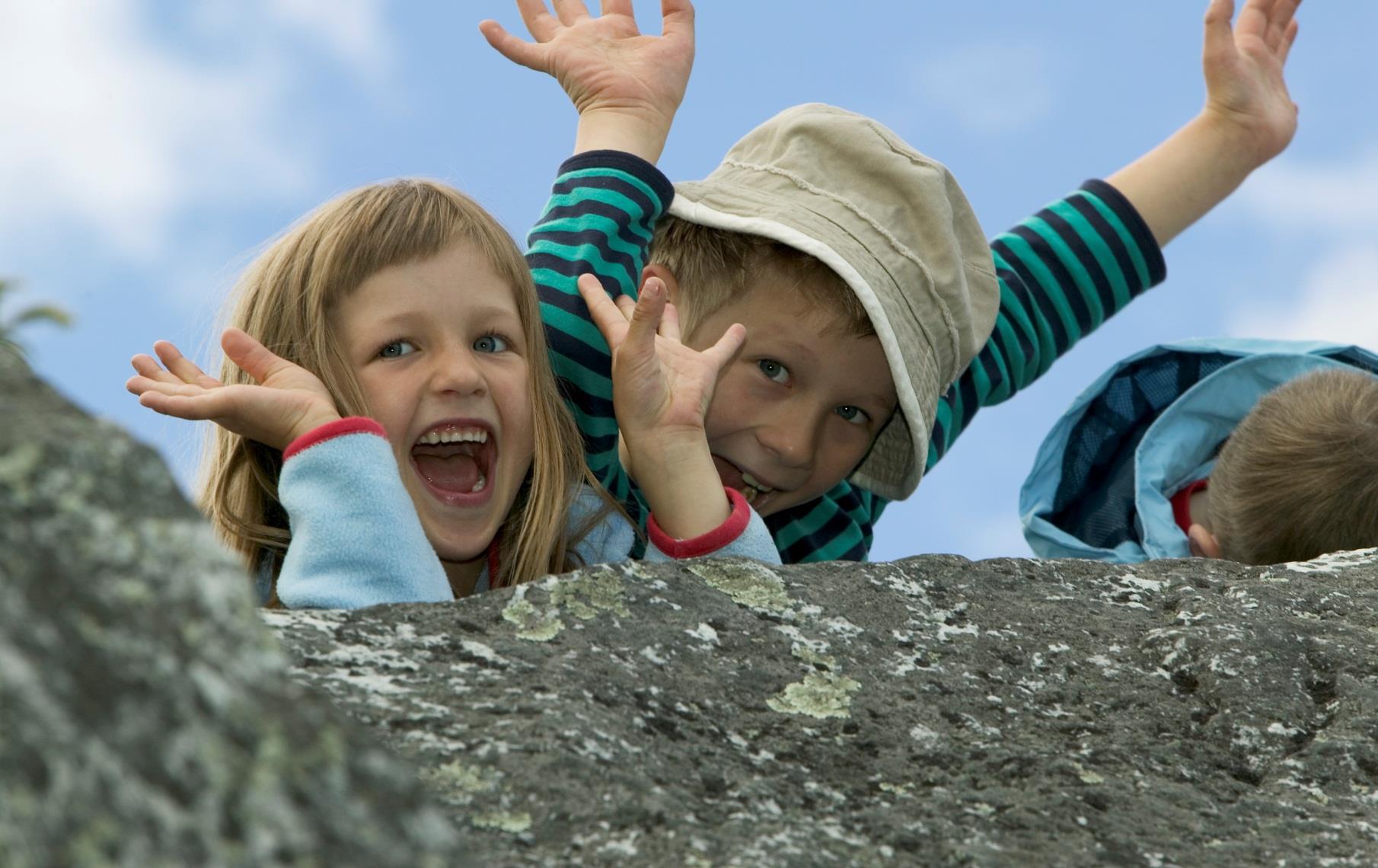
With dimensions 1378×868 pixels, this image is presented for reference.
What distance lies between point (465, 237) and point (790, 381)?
50.3 inches

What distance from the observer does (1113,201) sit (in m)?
5.84

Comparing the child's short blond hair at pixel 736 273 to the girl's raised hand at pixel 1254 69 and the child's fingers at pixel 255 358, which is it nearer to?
the child's fingers at pixel 255 358

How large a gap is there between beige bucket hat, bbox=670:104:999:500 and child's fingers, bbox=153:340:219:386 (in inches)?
71.4

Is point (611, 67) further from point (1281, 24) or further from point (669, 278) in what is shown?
point (1281, 24)

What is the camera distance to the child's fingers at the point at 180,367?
3562 millimetres

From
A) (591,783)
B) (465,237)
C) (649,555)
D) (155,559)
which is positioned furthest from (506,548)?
(155,559)

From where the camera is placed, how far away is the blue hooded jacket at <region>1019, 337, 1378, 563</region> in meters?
5.88

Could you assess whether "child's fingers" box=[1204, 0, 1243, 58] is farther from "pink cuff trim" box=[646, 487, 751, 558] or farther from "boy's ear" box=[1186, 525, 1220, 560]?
"pink cuff trim" box=[646, 487, 751, 558]

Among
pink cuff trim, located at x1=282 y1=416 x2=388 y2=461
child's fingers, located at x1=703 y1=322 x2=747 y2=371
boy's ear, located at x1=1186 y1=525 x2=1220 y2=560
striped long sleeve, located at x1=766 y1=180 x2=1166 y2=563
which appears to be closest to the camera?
pink cuff trim, located at x1=282 y1=416 x2=388 y2=461

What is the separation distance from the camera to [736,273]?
4.92 m

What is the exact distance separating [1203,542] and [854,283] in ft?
5.32

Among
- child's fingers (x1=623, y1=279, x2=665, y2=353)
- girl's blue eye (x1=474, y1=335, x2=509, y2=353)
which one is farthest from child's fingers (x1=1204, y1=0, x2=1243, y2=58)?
girl's blue eye (x1=474, y1=335, x2=509, y2=353)

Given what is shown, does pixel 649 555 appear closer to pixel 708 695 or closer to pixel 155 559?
pixel 708 695

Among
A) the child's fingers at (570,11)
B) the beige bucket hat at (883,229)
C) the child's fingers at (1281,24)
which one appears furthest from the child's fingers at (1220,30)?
the child's fingers at (570,11)
